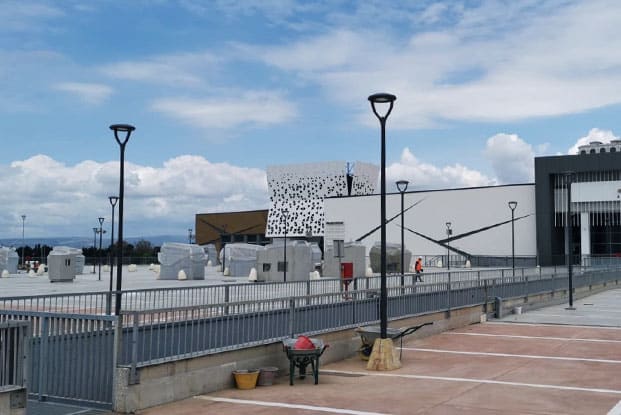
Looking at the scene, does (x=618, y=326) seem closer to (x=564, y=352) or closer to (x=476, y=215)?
(x=564, y=352)

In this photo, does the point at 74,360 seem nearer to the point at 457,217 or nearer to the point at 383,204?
the point at 383,204

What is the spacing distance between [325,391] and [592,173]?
7290 cm

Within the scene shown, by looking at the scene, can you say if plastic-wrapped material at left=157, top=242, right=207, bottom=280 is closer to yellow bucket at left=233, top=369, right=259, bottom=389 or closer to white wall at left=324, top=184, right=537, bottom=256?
yellow bucket at left=233, top=369, right=259, bottom=389

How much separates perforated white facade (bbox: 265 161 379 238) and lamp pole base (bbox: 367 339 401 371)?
348ft

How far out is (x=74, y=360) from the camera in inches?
405

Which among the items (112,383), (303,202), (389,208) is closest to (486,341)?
(112,383)

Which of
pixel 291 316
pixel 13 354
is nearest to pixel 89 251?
pixel 291 316

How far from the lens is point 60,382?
33.9 ft

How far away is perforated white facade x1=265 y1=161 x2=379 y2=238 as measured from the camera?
125 meters

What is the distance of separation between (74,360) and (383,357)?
6591 mm

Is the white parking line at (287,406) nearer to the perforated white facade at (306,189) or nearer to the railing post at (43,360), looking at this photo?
the railing post at (43,360)

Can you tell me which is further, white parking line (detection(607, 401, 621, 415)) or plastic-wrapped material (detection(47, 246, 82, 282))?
plastic-wrapped material (detection(47, 246, 82, 282))

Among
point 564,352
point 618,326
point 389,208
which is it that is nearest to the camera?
point 564,352

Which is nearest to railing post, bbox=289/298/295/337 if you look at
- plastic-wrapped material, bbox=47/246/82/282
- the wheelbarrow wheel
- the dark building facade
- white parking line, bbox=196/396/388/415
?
the wheelbarrow wheel
